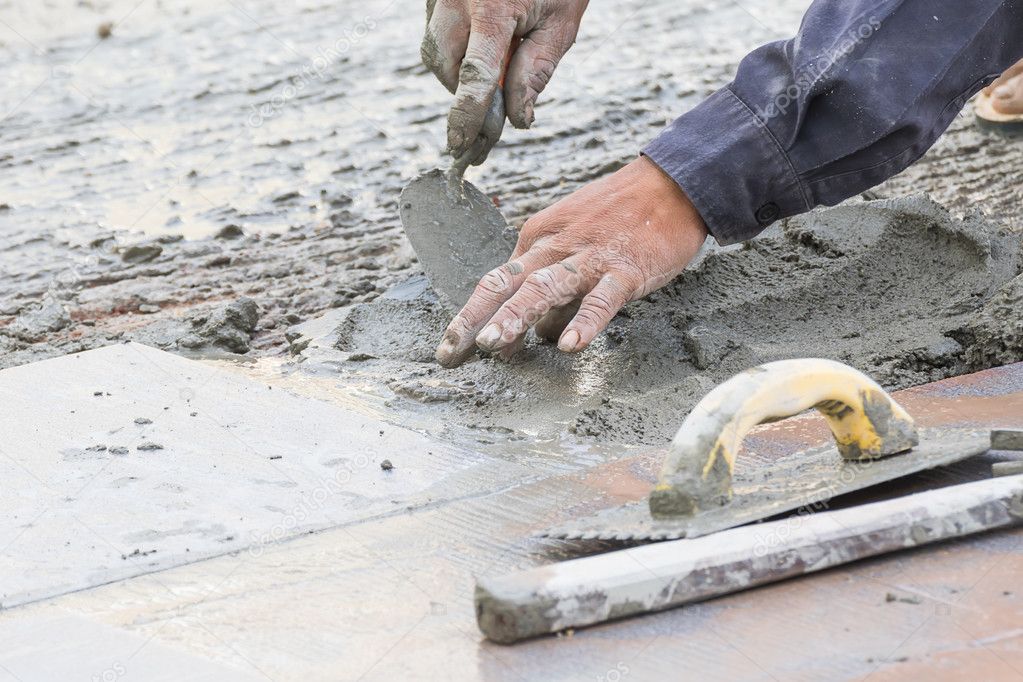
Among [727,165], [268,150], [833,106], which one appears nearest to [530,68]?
[727,165]

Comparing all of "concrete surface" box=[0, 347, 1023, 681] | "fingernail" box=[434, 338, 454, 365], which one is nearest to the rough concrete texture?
"fingernail" box=[434, 338, 454, 365]

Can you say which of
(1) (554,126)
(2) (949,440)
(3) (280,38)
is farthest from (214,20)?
(2) (949,440)

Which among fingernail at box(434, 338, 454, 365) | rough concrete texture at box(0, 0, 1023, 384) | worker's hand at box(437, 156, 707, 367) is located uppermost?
worker's hand at box(437, 156, 707, 367)

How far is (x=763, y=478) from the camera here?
1739 millimetres

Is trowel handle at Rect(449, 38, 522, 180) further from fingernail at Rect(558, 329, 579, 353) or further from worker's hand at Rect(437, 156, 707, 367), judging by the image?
fingernail at Rect(558, 329, 579, 353)

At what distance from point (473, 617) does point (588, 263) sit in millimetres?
1038

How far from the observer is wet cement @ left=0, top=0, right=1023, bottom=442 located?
2496 millimetres

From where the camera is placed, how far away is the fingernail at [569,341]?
7.45ft

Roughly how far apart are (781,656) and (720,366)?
1.15m

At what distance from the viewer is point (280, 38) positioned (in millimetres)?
6402

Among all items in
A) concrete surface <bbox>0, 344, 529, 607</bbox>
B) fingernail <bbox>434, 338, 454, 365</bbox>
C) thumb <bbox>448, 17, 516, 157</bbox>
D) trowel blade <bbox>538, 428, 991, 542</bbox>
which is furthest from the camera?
thumb <bbox>448, 17, 516, 157</bbox>

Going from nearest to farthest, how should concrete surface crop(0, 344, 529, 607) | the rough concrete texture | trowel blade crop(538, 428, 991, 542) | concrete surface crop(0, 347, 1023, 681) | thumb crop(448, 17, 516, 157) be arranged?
concrete surface crop(0, 347, 1023, 681)
trowel blade crop(538, 428, 991, 542)
concrete surface crop(0, 344, 529, 607)
thumb crop(448, 17, 516, 157)
the rough concrete texture

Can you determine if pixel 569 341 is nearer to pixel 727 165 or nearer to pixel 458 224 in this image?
pixel 727 165

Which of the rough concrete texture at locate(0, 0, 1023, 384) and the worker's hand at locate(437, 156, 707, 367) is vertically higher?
the worker's hand at locate(437, 156, 707, 367)
